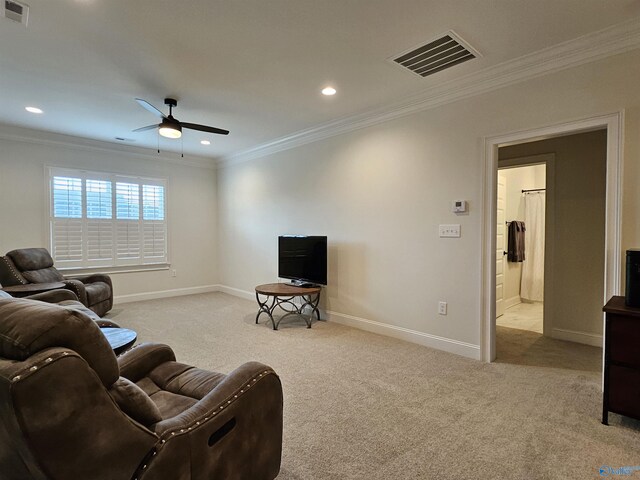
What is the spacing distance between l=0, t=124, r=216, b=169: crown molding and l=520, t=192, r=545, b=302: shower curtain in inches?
251

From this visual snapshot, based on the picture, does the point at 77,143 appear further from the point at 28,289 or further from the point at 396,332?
the point at 396,332

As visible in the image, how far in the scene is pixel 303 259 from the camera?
479cm

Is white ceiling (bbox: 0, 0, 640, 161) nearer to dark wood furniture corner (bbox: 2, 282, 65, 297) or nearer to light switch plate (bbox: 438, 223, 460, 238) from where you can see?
light switch plate (bbox: 438, 223, 460, 238)

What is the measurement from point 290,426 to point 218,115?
3750 mm

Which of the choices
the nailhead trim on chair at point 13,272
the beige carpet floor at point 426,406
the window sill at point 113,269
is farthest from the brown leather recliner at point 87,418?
the window sill at point 113,269

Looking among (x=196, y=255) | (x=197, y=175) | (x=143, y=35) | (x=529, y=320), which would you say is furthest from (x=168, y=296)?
(x=529, y=320)

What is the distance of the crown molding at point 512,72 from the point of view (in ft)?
8.21

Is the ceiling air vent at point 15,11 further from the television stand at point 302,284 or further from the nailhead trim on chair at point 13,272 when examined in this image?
the television stand at point 302,284

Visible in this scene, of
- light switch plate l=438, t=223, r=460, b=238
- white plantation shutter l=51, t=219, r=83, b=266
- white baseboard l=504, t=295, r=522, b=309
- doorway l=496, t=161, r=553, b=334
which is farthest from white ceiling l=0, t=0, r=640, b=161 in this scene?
white baseboard l=504, t=295, r=522, b=309

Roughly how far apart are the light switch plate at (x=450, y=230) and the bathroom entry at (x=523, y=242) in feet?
8.08

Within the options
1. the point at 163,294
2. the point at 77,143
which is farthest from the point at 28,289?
the point at 77,143

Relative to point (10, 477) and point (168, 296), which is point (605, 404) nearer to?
point (10, 477)

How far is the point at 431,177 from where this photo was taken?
3.66 metres

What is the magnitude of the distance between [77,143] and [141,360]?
203 inches
